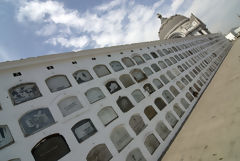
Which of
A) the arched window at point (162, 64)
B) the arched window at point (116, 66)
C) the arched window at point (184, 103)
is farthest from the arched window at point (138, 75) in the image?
the arched window at point (184, 103)

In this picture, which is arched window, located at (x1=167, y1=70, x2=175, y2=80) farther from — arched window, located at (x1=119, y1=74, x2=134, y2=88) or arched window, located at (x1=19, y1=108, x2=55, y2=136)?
arched window, located at (x1=19, y1=108, x2=55, y2=136)

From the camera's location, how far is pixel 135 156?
24.4 ft

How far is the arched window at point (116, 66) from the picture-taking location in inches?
442

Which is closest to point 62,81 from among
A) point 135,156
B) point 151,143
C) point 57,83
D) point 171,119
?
point 57,83

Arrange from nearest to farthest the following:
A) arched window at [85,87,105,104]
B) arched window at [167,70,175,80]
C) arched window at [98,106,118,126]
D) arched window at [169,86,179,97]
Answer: arched window at [98,106,118,126]
arched window at [85,87,105,104]
arched window at [169,86,179,97]
arched window at [167,70,175,80]

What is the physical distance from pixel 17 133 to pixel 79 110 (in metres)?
2.59

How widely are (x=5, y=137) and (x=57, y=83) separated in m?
3.28

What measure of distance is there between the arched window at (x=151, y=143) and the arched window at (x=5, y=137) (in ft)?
19.0

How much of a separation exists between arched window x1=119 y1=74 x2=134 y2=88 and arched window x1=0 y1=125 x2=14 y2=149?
656 centimetres

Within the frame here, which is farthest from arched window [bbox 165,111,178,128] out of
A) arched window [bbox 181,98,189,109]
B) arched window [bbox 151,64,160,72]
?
arched window [bbox 151,64,160,72]

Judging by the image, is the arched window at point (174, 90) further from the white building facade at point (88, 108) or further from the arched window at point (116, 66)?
the arched window at point (116, 66)

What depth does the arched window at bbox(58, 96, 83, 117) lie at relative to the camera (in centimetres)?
729

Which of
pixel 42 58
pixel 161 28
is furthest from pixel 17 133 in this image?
pixel 161 28

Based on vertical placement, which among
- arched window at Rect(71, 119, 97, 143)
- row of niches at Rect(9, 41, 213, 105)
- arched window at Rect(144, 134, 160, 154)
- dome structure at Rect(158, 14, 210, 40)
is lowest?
arched window at Rect(144, 134, 160, 154)
